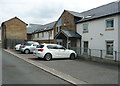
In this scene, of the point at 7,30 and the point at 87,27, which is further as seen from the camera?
the point at 7,30

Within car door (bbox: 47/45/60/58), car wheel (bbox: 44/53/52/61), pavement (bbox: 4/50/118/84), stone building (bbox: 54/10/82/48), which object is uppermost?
stone building (bbox: 54/10/82/48)

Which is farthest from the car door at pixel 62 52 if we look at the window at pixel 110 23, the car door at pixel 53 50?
the window at pixel 110 23

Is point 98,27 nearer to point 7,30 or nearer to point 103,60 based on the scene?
point 103,60

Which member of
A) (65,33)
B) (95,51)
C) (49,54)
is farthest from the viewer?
(65,33)

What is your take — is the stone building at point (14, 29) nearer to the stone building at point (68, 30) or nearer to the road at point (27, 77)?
the stone building at point (68, 30)

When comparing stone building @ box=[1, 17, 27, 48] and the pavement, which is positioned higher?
stone building @ box=[1, 17, 27, 48]

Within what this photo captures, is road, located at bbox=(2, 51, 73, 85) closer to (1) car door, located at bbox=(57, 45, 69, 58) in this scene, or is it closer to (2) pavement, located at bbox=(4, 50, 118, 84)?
(2) pavement, located at bbox=(4, 50, 118, 84)

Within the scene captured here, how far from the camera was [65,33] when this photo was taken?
2216 centimetres

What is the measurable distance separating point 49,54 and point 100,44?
19.7ft

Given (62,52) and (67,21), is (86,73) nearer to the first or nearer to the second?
(62,52)

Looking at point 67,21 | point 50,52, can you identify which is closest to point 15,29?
point 67,21

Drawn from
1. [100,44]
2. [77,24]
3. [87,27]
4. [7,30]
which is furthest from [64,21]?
[7,30]

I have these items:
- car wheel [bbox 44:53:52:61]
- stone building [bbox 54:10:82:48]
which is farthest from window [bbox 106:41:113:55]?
car wheel [bbox 44:53:52:61]

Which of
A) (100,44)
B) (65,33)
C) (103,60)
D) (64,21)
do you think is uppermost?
(64,21)
